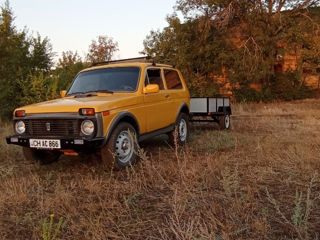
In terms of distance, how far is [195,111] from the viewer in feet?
28.5

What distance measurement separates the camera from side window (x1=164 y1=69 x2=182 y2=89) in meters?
6.26

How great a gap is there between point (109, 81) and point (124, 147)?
4.66 feet

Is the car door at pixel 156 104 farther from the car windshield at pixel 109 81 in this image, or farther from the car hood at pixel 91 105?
the car hood at pixel 91 105

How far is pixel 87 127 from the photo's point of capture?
13.4 ft

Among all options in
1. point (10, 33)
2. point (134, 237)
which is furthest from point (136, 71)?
point (10, 33)

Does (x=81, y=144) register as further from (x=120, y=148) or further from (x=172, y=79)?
(x=172, y=79)

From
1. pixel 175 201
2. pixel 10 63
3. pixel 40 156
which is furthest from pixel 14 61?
pixel 175 201

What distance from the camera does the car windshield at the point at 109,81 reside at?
17.0 ft

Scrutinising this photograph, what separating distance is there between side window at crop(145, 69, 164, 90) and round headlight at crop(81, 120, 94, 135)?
171cm

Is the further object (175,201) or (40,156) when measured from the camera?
(40,156)

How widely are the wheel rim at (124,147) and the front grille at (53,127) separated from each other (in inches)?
27.5

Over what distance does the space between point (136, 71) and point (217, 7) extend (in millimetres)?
14890

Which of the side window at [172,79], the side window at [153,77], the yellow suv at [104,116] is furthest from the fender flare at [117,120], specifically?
the side window at [172,79]

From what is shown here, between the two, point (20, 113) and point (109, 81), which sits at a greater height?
point (109, 81)
